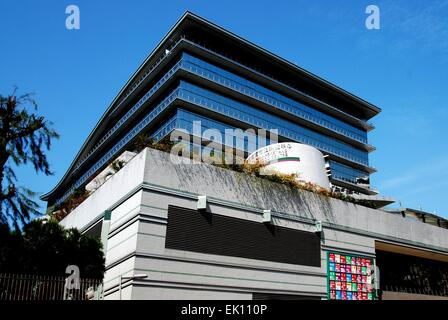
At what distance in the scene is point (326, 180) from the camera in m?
30.9

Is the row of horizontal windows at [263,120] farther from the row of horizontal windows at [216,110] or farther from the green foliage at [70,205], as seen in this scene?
the green foliage at [70,205]

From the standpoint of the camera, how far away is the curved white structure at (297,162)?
29688 mm

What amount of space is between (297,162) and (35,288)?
17120mm

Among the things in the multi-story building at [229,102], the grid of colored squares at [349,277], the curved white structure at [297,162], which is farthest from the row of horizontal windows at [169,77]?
the grid of colored squares at [349,277]

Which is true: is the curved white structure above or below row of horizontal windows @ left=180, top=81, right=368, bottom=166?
below

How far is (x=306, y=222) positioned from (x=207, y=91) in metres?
44.2

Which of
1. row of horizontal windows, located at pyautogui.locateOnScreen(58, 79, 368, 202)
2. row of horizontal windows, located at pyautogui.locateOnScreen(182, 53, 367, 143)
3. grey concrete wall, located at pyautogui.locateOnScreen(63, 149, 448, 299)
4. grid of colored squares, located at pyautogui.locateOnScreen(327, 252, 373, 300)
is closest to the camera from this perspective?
grey concrete wall, located at pyautogui.locateOnScreen(63, 149, 448, 299)

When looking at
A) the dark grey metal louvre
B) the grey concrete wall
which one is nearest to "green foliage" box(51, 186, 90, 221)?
the grey concrete wall

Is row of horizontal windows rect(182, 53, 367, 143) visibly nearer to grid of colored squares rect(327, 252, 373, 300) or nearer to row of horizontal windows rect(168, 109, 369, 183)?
row of horizontal windows rect(168, 109, 369, 183)

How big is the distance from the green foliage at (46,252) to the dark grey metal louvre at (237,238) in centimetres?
392

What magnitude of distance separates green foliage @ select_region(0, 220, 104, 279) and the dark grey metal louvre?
392 cm

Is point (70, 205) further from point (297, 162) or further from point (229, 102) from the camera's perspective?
point (229, 102)

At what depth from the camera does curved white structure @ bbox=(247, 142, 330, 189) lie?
2969cm
